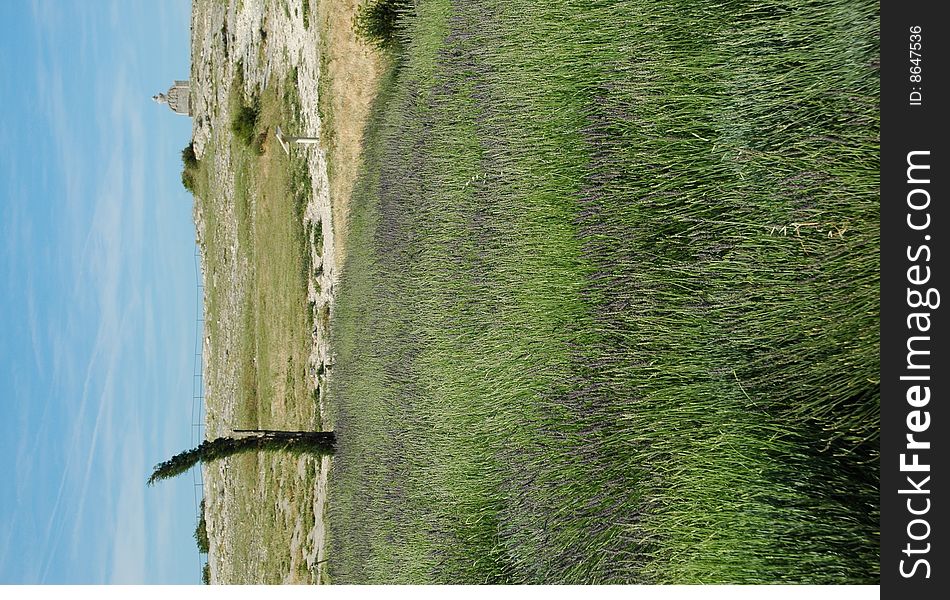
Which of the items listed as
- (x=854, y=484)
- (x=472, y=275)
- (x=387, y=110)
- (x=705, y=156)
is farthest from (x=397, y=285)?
(x=854, y=484)

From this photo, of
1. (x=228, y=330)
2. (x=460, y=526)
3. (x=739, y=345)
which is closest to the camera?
(x=739, y=345)

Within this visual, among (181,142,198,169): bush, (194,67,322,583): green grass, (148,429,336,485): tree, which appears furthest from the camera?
(181,142,198,169): bush

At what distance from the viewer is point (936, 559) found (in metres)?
3.92

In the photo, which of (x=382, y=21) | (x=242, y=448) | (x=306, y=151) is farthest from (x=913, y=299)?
(x=306, y=151)

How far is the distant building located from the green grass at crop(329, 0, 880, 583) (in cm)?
1240

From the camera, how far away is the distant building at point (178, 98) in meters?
20.2

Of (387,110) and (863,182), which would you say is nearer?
(863,182)

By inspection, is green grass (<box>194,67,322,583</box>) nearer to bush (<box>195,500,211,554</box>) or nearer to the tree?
the tree

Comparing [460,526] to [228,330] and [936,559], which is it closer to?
[936,559]

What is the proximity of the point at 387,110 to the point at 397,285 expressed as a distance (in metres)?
2.79

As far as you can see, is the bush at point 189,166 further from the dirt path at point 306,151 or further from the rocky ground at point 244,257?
the dirt path at point 306,151

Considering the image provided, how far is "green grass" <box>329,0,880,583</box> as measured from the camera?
4527 mm

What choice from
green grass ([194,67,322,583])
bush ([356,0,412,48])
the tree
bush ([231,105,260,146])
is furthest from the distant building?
the tree

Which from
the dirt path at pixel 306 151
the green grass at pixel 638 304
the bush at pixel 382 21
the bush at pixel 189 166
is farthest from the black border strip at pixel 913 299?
the bush at pixel 189 166
